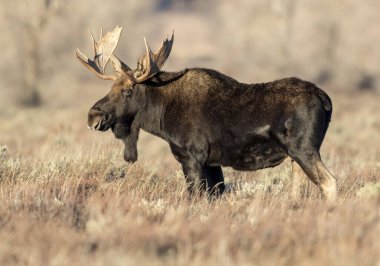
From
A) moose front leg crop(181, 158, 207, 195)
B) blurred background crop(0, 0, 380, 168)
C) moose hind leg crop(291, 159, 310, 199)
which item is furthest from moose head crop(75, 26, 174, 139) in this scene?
blurred background crop(0, 0, 380, 168)

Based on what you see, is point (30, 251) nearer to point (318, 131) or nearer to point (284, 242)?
point (284, 242)

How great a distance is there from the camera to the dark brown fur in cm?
750

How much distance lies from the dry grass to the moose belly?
13.1 inches

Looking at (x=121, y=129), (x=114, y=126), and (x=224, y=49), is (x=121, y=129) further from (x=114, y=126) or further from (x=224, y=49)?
(x=224, y=49)

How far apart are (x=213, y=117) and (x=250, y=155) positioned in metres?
0.58

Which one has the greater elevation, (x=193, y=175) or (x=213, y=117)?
(x=213, y=117)

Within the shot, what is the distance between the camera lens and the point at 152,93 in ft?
28.3

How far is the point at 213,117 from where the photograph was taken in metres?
7.97

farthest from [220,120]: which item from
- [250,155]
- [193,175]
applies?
[193,175]

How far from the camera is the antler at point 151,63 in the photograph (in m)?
8.34

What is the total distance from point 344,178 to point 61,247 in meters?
4.98

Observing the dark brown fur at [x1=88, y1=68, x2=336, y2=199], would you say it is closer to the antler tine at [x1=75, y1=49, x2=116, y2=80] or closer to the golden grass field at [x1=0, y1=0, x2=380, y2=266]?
the antler tine at [x1=75, y1=49, x2=116, y2=80]

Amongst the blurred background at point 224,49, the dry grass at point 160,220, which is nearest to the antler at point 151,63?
the dry grass at point 160,220

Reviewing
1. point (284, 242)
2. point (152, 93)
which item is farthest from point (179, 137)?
point (284, 242)
